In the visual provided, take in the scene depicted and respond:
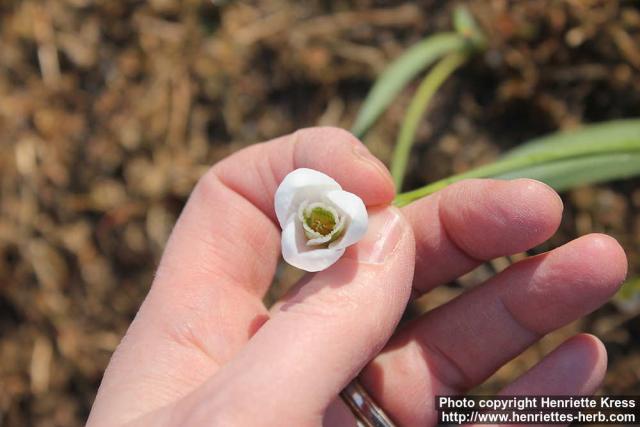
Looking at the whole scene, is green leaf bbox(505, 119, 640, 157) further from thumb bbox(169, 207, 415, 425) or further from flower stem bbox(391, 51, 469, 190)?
thumb bbox(169, 207, 415, 425)

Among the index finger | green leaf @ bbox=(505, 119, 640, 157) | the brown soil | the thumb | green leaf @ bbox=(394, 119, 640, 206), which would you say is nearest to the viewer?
the thumb

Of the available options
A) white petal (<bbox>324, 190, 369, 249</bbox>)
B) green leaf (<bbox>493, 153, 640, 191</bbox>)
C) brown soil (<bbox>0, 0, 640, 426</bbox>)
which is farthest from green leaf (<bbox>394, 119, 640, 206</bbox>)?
brown soil (<bbox>0, 0, 640, 426</bbox>)

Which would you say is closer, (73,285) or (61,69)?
(73,285)

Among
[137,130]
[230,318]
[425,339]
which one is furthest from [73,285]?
[425,339]

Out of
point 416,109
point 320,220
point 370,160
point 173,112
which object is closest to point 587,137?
point 416,109

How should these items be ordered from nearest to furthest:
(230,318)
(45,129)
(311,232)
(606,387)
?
(311,232)
(230,318)
(606,387)
(45,129)

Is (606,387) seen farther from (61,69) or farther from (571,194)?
(61,69)

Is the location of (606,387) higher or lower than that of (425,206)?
lower
